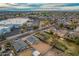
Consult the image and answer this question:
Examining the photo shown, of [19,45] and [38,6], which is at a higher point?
[38,6]

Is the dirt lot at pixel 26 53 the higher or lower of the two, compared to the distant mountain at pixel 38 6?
lower

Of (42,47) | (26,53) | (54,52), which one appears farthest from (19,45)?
(54,52)

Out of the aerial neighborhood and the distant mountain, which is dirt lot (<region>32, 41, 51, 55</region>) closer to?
the aerial neighborhood

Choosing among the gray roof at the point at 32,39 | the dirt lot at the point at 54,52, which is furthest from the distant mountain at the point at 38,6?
the dirt lot at the point at 54,52

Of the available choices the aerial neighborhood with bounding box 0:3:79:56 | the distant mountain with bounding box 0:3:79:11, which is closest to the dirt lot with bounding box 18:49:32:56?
the aerial neighborhood with bounding box 0:3:79:56

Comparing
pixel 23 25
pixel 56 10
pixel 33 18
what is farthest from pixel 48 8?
pixel 23 25

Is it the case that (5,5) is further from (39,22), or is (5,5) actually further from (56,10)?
(56,10)

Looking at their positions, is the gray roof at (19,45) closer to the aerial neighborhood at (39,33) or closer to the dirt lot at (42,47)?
Result: the aerial neighborhood at (39,33)

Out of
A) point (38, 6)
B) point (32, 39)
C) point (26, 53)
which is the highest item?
point (38, 6)

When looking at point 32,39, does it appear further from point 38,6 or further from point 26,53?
point 38,6
